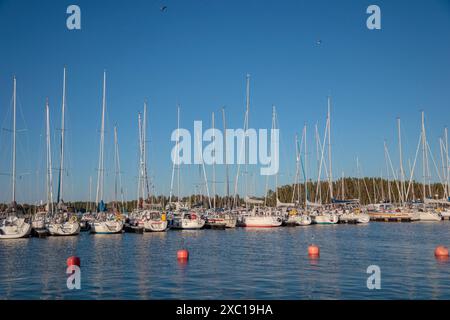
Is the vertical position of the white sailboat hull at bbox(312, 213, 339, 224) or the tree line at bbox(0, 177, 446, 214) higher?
the tree line at bbox(0, 177, 446, 214)

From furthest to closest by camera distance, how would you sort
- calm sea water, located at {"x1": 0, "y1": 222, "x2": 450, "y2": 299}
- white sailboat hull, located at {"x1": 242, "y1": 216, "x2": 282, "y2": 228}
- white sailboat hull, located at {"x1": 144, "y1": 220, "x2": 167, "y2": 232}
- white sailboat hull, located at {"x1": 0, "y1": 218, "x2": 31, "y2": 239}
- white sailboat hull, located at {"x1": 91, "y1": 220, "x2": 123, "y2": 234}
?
white sailboat hull, located at {"x1": 242, "y1": 216, "x2": 282, "y2": 228} → white sailboat hull, located at {"x1": 144, "y1": 220, "x2": 167, "y2": 232} → white sailboat hull, located at {"x1": 91, "y1": 220, "x2": 123, "y2": 234} → white sailboat hull, located at {"x1": 0, "y1": 218, "x2": 31, "y2": 239} → calm sea water, located at {"x1": 0, "y1": 222, "x2": 450, "y2": 299}

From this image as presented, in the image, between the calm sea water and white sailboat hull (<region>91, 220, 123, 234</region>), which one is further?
white sailboat hull (<region>91, 220, 123, 234</region>)

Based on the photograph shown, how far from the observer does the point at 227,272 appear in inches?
1199

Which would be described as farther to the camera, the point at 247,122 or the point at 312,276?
the point at 247,122

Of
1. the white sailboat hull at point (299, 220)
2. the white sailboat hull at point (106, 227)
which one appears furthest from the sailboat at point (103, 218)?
the white sailboat hull at point (299, 220)

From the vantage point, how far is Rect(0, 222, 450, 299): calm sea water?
23.7m

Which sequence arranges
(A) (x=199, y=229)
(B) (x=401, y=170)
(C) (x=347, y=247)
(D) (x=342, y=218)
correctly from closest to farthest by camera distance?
(C) (x=347, y=247) < (A) (x=199, y=229) < (D) (x=342, y=218) < (B) (x=401, y=170)

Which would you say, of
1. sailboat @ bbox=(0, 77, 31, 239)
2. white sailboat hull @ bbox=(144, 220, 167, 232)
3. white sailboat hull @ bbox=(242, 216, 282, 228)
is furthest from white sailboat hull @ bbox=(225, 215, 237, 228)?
sailboat @ bbox=(0, 77, 31, 239)

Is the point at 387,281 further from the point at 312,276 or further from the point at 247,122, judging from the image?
the point at 247,122

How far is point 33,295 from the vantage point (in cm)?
2353

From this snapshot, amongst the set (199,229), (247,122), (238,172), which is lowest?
(199,229)

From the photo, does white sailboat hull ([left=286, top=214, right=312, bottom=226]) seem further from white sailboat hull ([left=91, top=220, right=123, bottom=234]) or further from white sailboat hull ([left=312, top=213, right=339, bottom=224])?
white sailboat hull ([left=91, top=220, right=123, bottom=234])
